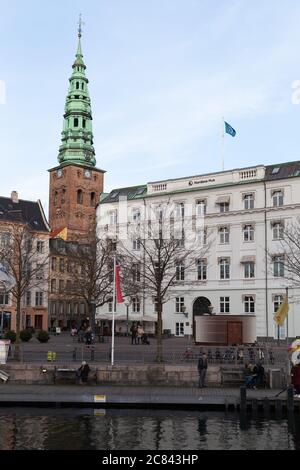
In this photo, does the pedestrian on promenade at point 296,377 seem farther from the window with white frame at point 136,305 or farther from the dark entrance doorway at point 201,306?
the window with white frame at point 136,305

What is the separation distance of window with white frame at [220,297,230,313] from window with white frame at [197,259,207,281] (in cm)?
321

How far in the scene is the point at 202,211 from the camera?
227ft

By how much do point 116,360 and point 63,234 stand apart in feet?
287

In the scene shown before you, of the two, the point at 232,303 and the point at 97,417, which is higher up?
the point at 232,303

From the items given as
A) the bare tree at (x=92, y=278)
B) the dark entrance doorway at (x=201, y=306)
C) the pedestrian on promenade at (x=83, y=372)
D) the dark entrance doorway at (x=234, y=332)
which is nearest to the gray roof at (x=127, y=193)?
the bare tree at (x=92, y=278)

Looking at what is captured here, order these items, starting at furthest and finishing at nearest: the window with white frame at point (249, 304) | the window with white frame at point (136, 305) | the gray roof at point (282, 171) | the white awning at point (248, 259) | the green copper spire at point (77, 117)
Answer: the green copper spire at point (77, 117), the window with white frame at point (136, 305), the white awning at point (248, 259), the window with white frame at point (249, 304), the gray roof at point (282, 171)

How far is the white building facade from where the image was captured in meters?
62.9

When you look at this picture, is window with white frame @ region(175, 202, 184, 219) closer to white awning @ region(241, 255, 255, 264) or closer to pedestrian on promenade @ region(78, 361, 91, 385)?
white awning @ region(241, 255, 255, 264)

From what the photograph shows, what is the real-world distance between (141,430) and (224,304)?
44.1 m

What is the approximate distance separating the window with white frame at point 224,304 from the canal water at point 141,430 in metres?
39.4

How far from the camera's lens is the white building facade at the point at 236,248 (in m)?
62.9
